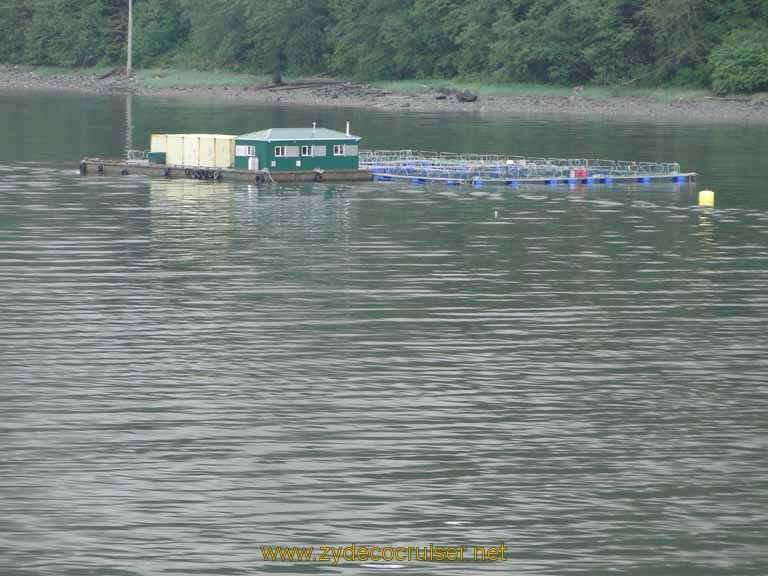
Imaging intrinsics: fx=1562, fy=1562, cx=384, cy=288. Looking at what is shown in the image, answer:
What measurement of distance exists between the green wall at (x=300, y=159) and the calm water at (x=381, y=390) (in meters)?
20.8

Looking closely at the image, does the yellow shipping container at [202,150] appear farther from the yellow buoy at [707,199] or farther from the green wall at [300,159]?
the yellow buoy at [707,199]

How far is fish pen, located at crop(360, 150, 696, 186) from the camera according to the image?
11975cm

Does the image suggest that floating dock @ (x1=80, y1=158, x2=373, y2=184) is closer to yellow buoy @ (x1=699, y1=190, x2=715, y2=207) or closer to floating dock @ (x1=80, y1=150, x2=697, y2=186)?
floating dock @ (x1=80, y1=150, x2=697, y2=186)

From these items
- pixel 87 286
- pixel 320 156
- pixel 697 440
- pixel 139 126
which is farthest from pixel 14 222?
pixel 139 126

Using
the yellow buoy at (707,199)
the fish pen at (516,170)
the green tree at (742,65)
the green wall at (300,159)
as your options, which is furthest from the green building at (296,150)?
the green tree at (742,65)

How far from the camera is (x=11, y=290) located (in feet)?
222

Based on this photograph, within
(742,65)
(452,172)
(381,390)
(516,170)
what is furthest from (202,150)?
(742,65)

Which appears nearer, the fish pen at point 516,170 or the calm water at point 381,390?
the calm water at point 381,390

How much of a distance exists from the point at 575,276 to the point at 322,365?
77.2 feet

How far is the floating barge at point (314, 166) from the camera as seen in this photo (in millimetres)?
119250

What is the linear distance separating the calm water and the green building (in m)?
20.6

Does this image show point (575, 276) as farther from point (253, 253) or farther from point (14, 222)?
point (14, 222)

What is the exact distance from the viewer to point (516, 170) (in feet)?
403

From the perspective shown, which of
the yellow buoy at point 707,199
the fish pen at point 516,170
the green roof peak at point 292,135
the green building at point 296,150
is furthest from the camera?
the fish pen at point 516,170
